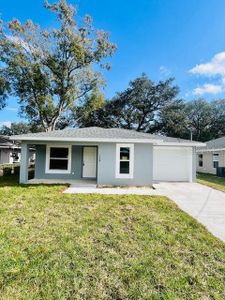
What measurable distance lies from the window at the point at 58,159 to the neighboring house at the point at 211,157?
43.1 ft

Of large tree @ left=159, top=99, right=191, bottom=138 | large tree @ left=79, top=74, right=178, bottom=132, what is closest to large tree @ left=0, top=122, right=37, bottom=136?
large tree @ left=79, top=74, right=178, bottom=132

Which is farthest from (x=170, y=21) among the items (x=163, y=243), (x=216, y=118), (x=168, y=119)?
(x=216, y=118)

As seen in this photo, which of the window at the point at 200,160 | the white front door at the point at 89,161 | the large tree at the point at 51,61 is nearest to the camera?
the white front door at the point at 89,161

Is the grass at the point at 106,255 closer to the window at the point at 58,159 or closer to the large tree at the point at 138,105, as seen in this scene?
the window at the point at 58,159

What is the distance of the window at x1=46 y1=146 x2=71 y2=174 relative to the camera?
1272cm

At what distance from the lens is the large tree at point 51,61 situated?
65.7 ft

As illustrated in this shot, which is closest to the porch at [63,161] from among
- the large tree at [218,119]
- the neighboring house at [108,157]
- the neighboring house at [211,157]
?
the neighboring house at [108,157]

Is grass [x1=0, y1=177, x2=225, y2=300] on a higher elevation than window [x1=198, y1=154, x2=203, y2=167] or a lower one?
lower

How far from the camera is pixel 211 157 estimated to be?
20.5 m

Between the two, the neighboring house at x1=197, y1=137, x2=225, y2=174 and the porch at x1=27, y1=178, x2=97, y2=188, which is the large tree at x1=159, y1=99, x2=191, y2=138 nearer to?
the neighboring house at x1=197, y1=137, x2=225, y2=174

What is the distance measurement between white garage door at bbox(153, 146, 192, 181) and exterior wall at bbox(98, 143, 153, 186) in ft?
10.4

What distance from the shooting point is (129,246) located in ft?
14.3

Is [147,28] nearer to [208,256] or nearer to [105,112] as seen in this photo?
[208,256]

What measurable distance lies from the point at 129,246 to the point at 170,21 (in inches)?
539
